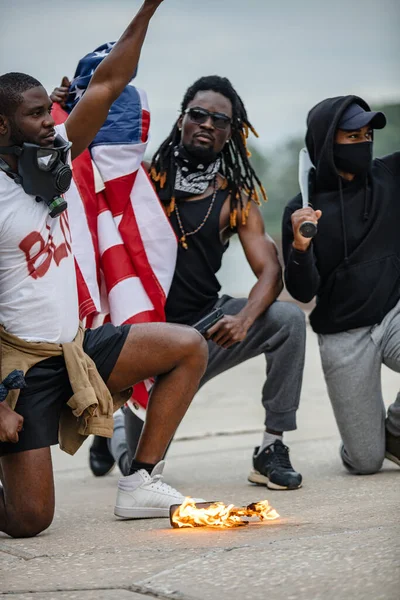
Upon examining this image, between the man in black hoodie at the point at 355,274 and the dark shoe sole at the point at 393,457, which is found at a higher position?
the man in black hoodie at the point at 355,274

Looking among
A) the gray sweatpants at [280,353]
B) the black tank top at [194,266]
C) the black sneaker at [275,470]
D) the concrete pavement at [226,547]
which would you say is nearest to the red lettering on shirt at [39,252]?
the concrete pavement at [226,547]

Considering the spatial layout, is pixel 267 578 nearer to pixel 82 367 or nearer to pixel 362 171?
pixel 82 367

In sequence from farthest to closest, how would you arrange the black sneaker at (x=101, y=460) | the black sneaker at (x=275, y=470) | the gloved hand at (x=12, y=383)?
the black sneaker at (x=101, y=460) → the black sneaker at (x=275, y=470) → the gloved hand at (x=12, y=383)

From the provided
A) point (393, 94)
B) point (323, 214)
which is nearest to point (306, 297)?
point (323, 214)

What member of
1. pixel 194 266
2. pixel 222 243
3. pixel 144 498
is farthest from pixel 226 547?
pixel 222 243

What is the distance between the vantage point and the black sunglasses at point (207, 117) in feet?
14.3

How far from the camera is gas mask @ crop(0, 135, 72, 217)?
10.4 feet

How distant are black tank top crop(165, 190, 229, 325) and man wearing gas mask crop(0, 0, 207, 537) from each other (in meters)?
0.86

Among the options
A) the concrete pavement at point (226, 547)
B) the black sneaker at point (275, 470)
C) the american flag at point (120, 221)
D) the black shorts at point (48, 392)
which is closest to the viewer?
the concrete pavement at point (226, 547)

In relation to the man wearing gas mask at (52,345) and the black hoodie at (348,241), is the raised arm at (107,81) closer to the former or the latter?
the man wearing gas mask at (52,345)

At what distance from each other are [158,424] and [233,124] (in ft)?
5.44

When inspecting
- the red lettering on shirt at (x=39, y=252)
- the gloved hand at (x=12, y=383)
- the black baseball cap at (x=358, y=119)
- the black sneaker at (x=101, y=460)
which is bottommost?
the black sneaker at (x=101, y=460)

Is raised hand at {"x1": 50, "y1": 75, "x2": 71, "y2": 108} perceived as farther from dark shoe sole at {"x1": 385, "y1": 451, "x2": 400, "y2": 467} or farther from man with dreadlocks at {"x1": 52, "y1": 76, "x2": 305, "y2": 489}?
dark shoe sole at {"x1": 385, "y1": 451, "x2": 400, "y2": 467}

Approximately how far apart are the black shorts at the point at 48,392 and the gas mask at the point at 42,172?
506mm
